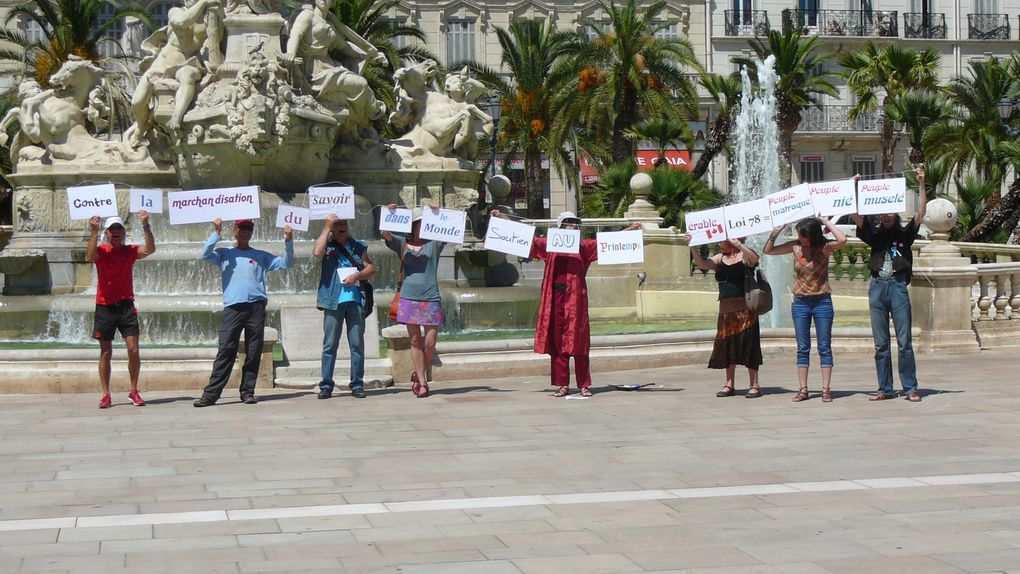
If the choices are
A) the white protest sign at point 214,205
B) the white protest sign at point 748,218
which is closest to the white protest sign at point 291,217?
the white protest sign at point 214,205

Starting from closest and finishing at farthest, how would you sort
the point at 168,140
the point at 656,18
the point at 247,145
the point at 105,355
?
the point at 105,355 < the point at 247,145 < the point at 168,140 < the point at 656,18

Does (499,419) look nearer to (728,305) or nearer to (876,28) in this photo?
(728,305)

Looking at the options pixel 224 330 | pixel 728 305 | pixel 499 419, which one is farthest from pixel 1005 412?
pixel 224 330

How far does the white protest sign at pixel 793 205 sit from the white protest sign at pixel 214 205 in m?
4.48

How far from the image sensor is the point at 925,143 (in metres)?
44.5

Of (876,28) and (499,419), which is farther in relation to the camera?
(876,28)

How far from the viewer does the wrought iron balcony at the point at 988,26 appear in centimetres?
6238

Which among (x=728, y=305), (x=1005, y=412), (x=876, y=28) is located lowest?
(x=1005, y=412)

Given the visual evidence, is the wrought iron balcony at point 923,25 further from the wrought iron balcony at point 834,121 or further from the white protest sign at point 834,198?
the white protest sign at point 834,198

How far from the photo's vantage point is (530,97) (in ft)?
154

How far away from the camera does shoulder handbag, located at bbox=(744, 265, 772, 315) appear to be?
12.9 meters

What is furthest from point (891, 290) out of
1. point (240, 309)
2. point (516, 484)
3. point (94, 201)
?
point (94, 201)

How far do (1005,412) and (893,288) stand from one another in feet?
A: 4.90

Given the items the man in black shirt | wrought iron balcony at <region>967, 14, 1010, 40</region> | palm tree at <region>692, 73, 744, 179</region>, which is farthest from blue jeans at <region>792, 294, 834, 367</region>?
wrought iron balcony at <region>967, 14, 1010, 40</region>
